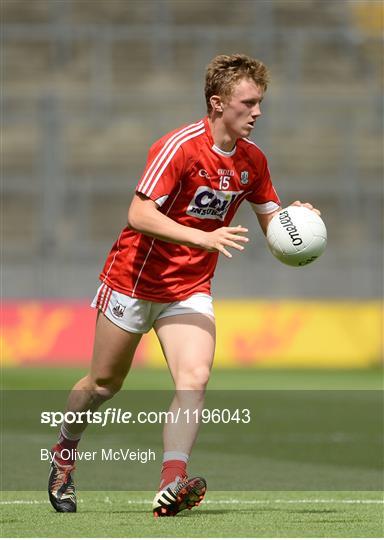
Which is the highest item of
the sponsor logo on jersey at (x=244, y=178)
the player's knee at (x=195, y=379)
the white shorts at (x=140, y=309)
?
the sponsor logo on jersey at (x=244, y=178)

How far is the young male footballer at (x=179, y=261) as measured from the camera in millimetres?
6828

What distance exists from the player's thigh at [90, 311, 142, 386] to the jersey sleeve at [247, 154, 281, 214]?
40.5 inches

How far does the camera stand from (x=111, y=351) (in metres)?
7.07

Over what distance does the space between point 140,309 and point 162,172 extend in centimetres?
76

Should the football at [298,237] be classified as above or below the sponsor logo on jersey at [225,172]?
below

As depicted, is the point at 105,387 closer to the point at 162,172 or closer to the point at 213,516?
the point at 213,516

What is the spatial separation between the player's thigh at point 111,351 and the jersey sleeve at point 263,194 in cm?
103

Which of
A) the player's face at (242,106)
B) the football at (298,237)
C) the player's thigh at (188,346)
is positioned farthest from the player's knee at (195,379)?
the player's face at (242,106)

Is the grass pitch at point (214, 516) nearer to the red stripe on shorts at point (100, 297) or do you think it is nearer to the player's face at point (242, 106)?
the red stripe on shorts at point (100, 297)

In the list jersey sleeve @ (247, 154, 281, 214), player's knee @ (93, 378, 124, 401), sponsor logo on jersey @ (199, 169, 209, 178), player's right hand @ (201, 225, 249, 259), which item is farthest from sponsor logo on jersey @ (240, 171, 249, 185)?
player's knee @ (93, 378, 124, 401)

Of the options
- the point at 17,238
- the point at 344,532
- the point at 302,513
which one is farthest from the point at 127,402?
the point at 17,238

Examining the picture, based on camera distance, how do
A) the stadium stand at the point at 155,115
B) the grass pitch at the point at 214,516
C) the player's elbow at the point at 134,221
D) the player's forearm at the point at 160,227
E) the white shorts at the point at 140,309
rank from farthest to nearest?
1. the stadium stand at the point at 155,115
2. the white shorts at the point at 140,309
3. the player's elbow at the point at 134,221
4. the player's forearm at the point at 160,227
5. the grass pitch at the point at 214,516

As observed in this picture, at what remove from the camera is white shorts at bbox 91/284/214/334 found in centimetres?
704

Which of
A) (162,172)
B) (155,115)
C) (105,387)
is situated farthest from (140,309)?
(155,115)
